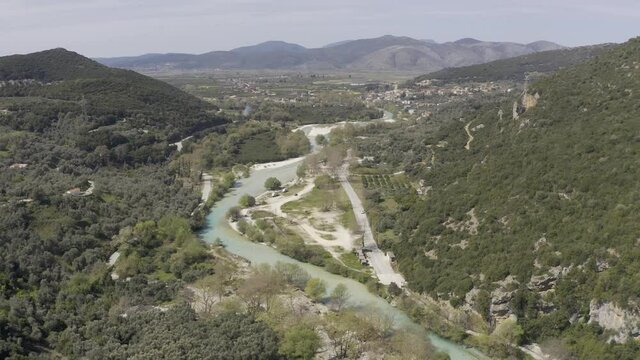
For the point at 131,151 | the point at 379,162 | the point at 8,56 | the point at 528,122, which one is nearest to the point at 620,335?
the point at 528,122

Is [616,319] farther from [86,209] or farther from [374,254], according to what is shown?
[86,209]

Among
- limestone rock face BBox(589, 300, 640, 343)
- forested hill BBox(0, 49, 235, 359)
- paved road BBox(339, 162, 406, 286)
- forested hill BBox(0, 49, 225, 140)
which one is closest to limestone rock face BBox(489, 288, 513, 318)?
limestone rock face BBox(589, 300, 640, 343)

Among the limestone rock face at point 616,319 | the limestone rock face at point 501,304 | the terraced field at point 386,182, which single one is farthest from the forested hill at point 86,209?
the terraced field at point 386,182

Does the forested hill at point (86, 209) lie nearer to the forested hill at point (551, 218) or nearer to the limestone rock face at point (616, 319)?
the forested hill at point (551, 218)


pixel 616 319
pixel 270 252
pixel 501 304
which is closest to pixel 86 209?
pixel 270 252

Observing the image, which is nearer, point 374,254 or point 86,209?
point 374,254

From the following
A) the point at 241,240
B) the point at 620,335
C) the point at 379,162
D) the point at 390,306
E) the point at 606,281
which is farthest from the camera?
the point at 379,162

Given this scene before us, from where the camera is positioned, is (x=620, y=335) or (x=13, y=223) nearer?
(x=620, y=335)

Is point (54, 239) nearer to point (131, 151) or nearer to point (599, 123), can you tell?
point (131, 151)
